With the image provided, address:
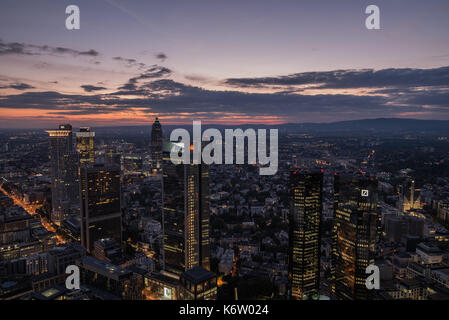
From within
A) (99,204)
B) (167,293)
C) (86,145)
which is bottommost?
(167,293)

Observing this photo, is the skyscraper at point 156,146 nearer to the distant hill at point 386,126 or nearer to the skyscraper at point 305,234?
the distant hill at point 386,126

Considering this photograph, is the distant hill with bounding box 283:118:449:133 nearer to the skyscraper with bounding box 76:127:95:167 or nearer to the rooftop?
the skyscraper with bounding box 76:127:95:167

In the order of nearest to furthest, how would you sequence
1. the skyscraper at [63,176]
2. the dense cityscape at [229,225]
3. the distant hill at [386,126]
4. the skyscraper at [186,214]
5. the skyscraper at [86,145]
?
1. the dense cityscape at [229,225]
2. the skyscraper at [186,214]
3. the skyscraper at [63,176]
4. the skyscraper at [86,145]
5. the distant hill at [386,126]

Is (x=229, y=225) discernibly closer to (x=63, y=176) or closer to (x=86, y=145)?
(x=63, y=176)

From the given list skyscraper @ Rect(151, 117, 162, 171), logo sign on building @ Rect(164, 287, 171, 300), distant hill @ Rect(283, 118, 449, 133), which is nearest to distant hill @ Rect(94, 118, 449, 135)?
distant hill @ Rect(283, 118, 449, 133)

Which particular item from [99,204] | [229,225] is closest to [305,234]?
[229,225]

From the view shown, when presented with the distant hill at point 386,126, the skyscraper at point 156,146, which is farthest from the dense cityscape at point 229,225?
the distant hill at point 386,126
